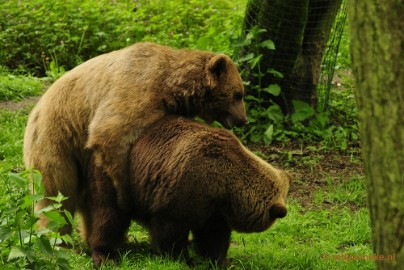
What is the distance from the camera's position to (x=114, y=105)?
671cm

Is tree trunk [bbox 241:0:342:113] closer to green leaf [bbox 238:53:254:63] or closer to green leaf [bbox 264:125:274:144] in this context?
green leaf [bbox 238:53:254:63]

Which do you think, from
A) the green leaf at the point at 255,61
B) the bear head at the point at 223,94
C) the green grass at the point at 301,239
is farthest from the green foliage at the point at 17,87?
the bear head at the point at 223,94

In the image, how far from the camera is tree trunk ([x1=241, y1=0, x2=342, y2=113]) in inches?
400

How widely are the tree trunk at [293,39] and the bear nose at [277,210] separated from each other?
4023 millimetres

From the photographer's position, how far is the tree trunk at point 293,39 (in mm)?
10164

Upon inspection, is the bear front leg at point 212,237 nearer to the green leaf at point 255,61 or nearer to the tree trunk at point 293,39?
the green leaf at point 255,61

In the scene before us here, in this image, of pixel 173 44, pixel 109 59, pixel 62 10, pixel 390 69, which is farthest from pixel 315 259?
pixel 62 10

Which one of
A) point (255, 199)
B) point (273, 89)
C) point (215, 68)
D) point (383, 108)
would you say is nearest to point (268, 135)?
point (273, 89)

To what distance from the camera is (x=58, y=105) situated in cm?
712

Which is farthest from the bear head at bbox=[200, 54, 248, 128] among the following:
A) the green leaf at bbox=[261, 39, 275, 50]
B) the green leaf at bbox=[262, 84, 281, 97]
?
the green leaf at bbox=[262, 84, 281, 97]

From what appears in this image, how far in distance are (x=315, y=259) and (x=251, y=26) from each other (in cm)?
463

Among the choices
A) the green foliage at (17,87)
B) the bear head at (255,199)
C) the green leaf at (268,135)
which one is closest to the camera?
the bear head at (255,199)

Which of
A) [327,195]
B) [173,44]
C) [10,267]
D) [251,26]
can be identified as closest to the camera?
[10,267]

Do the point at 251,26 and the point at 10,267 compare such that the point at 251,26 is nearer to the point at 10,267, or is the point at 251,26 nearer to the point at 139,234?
the point at 139,234
